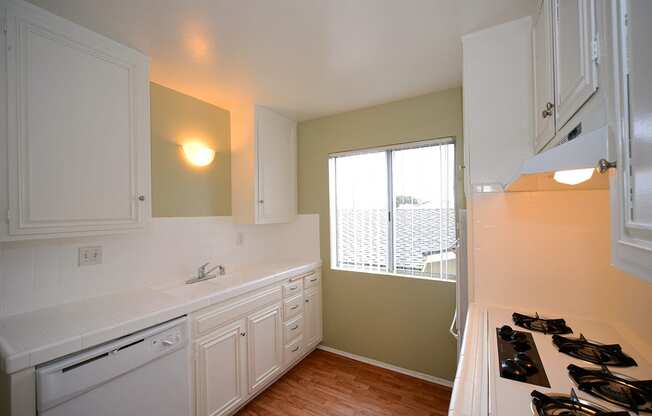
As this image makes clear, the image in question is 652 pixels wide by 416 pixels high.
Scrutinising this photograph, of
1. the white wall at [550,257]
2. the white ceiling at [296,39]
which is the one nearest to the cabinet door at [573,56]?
the white ceiling at [296,39]

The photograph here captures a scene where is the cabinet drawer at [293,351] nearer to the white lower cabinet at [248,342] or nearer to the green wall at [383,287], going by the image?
the white lower cabinet at [248,342]

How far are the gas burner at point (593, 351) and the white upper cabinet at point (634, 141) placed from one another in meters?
0.66

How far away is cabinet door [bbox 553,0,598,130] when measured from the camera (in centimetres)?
66

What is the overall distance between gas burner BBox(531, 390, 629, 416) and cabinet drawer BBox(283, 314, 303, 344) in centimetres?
185

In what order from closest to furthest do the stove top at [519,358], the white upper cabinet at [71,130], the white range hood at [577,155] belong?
the white range hood at [577,155], the stove top at [519,358], the white upper cabinet at [71,130]

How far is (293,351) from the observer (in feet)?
7.64

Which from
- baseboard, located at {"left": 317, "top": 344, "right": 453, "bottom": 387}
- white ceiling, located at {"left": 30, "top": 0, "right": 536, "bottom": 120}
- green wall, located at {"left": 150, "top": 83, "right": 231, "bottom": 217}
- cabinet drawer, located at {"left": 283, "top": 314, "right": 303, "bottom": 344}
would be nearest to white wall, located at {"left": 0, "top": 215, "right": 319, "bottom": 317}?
green wall, located at {"left": 150, "top": 83, "right": 231, "bottom": 217}

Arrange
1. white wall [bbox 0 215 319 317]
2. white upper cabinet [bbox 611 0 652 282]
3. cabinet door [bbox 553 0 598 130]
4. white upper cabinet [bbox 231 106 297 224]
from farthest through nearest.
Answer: white upper cabinet [bbox 231 106 297 224], white wall [bbox 0 215 319 317], cabinet door [bbox 553 0 598 130], white upper cabinet [bbox 611 0 652 282]

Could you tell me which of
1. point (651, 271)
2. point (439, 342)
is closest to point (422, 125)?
point (439, 342)

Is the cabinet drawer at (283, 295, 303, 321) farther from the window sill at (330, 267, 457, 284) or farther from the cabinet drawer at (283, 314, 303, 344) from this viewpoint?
the window sill at (330, 267, 457, 284)

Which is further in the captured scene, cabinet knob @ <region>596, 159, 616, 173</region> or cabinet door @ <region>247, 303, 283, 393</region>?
cabinet door @ <region>247, 303, 283, 393</region>

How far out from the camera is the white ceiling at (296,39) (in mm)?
1223

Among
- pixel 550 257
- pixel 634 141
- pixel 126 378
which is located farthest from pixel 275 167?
pixel 634 141

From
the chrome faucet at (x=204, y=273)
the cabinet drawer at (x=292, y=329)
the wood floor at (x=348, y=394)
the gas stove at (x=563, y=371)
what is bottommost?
the wood floor at (x=348, y=394)
